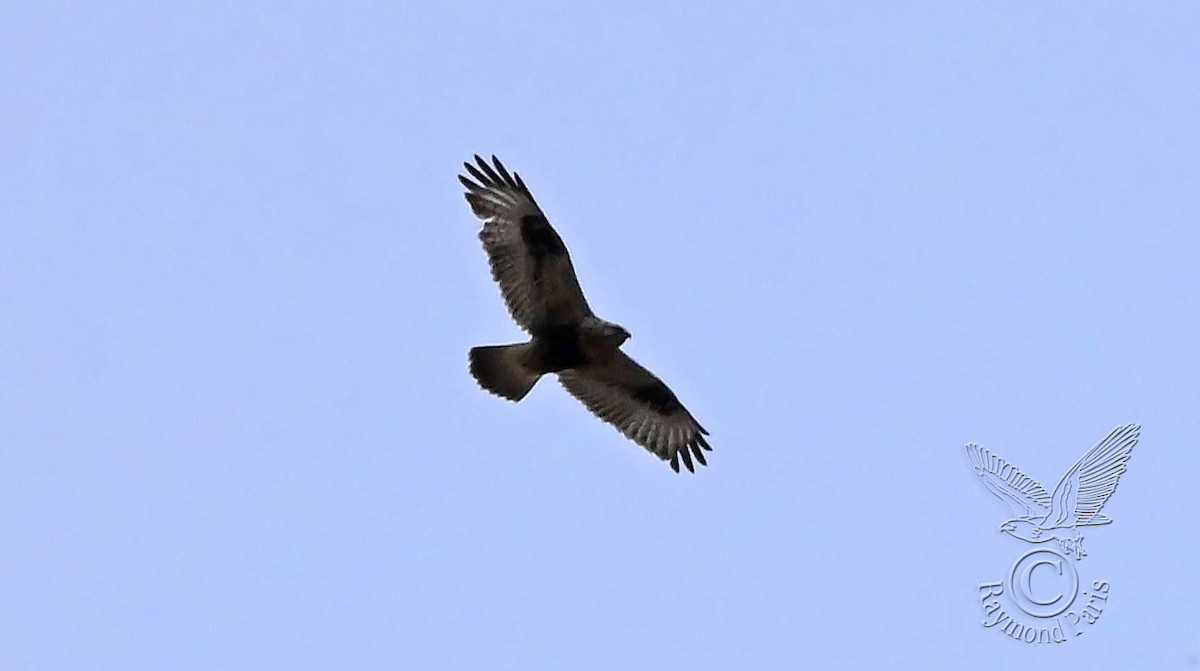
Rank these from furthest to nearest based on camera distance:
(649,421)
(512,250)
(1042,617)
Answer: (649,421) < (512,250) < (1042,617)

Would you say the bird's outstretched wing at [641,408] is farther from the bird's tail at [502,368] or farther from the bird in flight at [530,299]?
the bird's tail at [502,368]

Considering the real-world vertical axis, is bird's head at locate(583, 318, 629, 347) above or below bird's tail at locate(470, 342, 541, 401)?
above

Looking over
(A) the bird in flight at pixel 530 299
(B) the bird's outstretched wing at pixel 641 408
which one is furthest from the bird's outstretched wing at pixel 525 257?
(B) the bird's outstretched wing at pixel 641 408

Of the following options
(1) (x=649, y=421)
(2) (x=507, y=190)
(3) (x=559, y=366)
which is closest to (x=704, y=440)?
(1) (x=649, y=421)

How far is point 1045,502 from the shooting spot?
1420 cm

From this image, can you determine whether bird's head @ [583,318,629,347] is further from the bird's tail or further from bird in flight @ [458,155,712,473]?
the bird's tail

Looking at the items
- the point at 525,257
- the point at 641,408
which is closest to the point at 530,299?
the point at 525,257

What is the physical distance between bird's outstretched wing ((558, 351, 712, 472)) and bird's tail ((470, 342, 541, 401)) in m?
0.82

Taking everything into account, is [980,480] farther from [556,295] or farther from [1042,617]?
[556,295]

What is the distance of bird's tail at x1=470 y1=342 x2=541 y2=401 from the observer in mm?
14477

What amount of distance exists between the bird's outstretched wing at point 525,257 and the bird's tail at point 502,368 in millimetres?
271

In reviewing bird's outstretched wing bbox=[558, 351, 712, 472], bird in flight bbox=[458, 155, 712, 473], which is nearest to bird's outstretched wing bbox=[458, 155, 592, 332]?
bird in flight bbox=[458, 155, 712, 473]

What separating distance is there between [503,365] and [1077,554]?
15.6 feet

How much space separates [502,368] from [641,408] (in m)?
1.69
